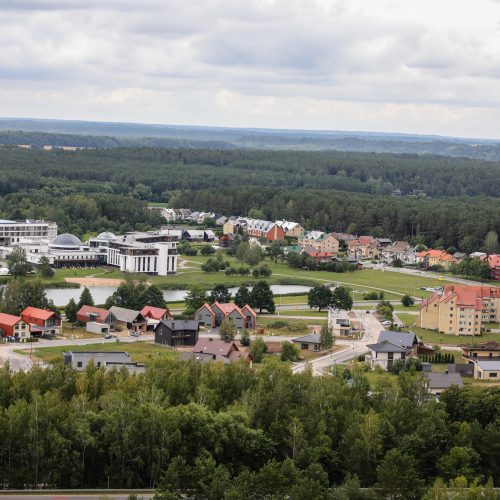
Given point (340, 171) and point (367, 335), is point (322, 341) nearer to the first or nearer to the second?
point (367, 335)

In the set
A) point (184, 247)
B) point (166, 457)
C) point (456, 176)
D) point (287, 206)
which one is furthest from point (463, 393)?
point (456, 176)

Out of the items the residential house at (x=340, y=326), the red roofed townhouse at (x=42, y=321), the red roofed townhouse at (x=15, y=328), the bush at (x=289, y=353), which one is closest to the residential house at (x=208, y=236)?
the residential house at (x=340, y=326)

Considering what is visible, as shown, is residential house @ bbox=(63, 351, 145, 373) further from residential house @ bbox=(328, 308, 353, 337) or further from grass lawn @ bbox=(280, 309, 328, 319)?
grass lawn @ bbox=(280, 309, 328, 319)

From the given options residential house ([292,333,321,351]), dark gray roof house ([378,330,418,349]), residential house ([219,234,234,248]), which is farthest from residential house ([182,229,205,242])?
dark gray roof house ([378,330,418,349])

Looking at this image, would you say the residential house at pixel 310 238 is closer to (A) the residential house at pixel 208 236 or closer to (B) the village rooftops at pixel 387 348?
(A) the residential house at pixel 208 236

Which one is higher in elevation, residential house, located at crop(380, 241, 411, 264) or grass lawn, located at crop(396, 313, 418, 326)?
grass lawn, located at crop(396, 313, 418, 326)
